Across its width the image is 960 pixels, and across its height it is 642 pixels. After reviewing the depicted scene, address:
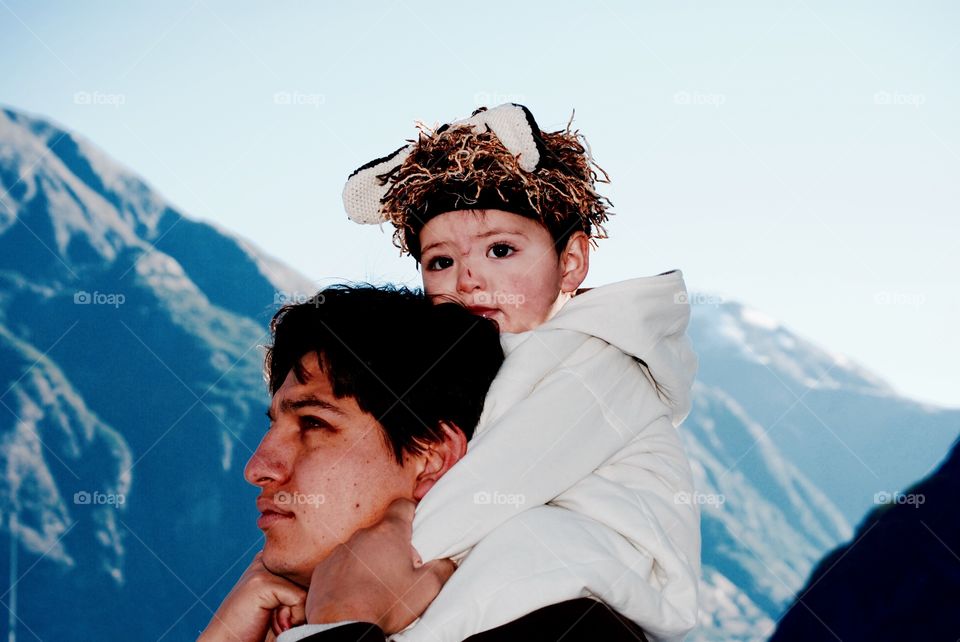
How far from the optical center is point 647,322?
4.81ft

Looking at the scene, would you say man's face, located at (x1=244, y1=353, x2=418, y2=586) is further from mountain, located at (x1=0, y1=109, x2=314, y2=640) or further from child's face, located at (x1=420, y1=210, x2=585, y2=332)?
mountain, located at (x1=0, y1=109, x2=314, y2=640)

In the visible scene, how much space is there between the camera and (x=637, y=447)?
55.0 inches

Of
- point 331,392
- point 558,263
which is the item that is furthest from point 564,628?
point 558,263

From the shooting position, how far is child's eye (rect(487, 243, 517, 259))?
5.95 feet

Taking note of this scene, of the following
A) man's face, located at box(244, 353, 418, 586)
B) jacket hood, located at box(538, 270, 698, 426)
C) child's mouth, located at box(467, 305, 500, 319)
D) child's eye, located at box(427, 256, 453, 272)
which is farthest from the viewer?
child's eye, located at box(427, 256, 453, 272)

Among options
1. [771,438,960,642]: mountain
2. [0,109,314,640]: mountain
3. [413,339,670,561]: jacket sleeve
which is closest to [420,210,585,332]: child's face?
[413,339,670,561]: jacket sleeve

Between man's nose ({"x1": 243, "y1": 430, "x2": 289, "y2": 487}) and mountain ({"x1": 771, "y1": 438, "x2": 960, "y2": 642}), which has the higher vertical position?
man's nose ({"x1": 243, "y1": 430, "x2": 289, "y2": 487})

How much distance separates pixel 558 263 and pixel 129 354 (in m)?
8.55

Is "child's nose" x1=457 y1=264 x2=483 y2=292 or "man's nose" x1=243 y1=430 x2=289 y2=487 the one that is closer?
"man's nose" x1=243 y1=430 x2=289 y2=487

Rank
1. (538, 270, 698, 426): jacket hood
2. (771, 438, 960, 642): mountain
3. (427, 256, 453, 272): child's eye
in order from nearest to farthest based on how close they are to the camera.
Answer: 1. (538, 270, 698, 426): jacket hood
2. (427, 256, 453, 272): child's eye
3. (771, 438, 960, 642): mountain

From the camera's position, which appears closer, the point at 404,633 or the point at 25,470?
the point at 404,633

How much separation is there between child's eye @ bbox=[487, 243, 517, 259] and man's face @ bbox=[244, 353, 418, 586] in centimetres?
58

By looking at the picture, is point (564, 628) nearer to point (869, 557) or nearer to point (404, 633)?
point (404, 633)

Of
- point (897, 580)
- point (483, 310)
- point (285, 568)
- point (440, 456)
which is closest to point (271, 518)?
point (285, 568)
